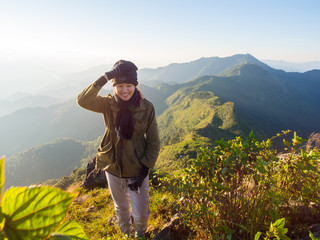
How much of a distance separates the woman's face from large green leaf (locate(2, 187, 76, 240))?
8.01 ft

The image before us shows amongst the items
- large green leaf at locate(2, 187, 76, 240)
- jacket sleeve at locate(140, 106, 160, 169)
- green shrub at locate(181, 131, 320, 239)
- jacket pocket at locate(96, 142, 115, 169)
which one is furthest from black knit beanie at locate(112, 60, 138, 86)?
large green leaf at locate(2, 187, 76, 240)

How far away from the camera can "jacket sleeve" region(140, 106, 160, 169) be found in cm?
293

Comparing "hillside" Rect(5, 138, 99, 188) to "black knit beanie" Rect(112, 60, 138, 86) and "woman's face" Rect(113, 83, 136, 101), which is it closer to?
"woman's face" Rect(113, 83, 136, 101)

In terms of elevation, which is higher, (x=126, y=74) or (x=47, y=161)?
(x=126, y=74)

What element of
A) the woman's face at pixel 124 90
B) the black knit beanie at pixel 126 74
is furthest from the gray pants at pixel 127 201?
the black knit beanie at pixel 126 74

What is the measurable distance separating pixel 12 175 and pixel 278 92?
A: 209 meters

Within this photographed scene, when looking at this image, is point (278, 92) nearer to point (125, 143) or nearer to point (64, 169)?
point (64, 169)

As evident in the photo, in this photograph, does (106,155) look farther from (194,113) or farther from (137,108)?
(194,113)

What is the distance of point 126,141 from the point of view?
9.48 feet

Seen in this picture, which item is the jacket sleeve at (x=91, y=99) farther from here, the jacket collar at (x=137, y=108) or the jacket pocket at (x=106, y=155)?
the jacket pocket at (x=106, y=155)

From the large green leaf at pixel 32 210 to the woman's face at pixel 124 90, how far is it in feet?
8.01

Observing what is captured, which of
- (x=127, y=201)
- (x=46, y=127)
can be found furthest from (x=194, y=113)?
(x=46, y=127)

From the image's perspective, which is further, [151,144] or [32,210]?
[151,144]

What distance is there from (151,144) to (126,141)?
39 centimetres
